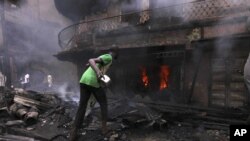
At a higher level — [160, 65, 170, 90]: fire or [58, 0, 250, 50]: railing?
[58, 0, 250, 50]: railing

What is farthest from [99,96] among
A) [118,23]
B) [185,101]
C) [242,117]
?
[118,23]

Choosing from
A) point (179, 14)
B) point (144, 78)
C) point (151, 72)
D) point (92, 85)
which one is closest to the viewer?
point (92, 85)

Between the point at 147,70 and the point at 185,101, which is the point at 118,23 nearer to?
the point at 147,70

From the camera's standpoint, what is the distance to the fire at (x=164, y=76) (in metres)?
12.0

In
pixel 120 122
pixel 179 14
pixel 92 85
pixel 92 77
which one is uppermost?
pixel 179 14

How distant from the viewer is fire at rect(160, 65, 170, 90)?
1198 cm

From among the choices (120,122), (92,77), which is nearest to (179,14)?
(120,122)

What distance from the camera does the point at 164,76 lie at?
1209 centimetres

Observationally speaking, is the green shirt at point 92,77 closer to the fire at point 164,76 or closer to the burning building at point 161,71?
the burning building at point 161,71

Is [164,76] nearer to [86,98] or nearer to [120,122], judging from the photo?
[120,122]

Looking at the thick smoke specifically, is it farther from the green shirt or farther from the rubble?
the green shirt

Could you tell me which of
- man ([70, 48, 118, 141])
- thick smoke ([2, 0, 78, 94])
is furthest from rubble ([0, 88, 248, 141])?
thick smoke ([2, 0, 78, 94])

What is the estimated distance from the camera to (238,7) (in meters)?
9.79

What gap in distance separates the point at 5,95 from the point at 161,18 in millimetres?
6406
